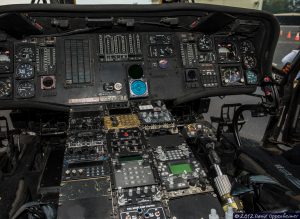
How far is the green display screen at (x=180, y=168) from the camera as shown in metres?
2.12

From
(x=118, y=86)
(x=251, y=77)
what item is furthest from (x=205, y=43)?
(x=118, y=86)

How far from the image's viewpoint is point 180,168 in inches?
84.3

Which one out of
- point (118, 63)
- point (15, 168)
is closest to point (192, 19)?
point (118, 63)

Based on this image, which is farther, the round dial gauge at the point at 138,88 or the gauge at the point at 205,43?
the gauge at the point at 205,43

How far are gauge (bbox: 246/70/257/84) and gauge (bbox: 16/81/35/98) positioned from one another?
6.70ft

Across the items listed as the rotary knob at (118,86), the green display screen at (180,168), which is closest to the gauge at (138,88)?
the rotary knob at (118,86)

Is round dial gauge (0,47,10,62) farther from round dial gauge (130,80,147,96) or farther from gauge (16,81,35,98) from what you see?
round dial gauge (130,80,147,96)

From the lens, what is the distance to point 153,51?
3.35 meters

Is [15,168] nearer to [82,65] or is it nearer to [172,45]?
[82,65]

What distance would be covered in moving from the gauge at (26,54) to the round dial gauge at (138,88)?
93 centimetres

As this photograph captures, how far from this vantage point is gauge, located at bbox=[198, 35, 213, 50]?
3426 mm

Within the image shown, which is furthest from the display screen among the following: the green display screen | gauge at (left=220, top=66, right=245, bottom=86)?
gauge at (left=220, top=66, right=245, bottom=86)

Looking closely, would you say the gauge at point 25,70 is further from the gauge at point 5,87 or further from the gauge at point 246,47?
the gauge at point 246,47

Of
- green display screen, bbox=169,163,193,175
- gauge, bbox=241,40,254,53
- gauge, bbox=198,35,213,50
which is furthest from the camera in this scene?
gauge, bbox=241,40,254,53
